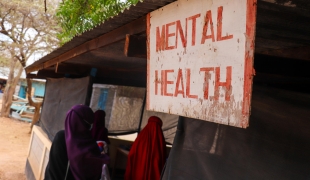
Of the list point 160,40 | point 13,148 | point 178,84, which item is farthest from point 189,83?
point 13,148

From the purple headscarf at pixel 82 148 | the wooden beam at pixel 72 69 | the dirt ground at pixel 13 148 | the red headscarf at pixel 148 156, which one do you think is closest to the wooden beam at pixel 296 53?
the red headscarf at pixel 148 156

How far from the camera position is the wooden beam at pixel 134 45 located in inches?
120

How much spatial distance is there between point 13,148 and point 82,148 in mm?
11465

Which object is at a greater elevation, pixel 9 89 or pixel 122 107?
pixel 122 107

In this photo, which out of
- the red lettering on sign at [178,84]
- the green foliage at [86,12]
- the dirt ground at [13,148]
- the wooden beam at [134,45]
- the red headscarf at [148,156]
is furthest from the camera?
the green foliage at [86,12]

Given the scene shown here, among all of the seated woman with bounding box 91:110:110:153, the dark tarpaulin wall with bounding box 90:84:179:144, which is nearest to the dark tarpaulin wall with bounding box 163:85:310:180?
the seated woman with bounding box 91:110:110:153

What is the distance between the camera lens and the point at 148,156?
4.52 metres

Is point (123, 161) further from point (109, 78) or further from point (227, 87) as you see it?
point (227, 87)

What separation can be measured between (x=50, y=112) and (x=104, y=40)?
504cm

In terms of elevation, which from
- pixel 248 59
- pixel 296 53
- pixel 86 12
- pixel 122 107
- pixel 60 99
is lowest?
pixel 122 107

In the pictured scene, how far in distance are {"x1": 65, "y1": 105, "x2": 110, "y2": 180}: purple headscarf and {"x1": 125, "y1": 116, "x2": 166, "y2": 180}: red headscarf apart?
632 mm

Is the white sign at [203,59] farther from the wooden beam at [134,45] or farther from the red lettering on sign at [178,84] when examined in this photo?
the wooden beam at [134,45]

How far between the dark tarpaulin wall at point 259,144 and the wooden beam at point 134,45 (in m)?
0.73

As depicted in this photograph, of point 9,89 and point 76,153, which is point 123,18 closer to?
point 76,153
